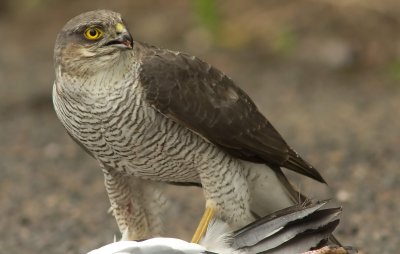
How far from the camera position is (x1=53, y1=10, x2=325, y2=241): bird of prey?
4910mm

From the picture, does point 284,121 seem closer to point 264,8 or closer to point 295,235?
point 264,8

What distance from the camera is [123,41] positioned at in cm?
483

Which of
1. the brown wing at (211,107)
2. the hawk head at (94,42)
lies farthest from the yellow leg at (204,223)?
the hawk head at (94,42)

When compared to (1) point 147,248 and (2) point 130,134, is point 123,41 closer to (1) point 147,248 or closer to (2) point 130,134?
(2) point 130,134

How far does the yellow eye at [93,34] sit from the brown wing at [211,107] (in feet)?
1.06

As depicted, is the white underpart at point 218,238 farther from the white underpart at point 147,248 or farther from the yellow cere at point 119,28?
the yellow cere at point 119,28

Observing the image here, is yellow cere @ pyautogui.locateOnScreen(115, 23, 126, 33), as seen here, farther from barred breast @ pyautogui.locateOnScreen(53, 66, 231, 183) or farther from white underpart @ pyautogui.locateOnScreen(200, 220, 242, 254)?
white underpart @ pyautogui.locateOnScreen(200, 220, 242, 254)

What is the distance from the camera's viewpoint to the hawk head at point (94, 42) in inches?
191

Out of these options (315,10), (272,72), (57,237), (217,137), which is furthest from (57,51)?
(315,10)

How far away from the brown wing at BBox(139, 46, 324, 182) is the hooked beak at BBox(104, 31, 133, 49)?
256 millimetres

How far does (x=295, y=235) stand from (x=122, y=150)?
1.08 m

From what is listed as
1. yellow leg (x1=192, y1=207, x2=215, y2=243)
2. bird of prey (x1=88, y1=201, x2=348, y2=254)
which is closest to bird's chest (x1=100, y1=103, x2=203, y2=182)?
yellow leg (x1=192, y1=207, x2=215, y2=243)

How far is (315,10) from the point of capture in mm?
11992

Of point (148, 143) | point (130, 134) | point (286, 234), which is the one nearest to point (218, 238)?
point (286, 234)
